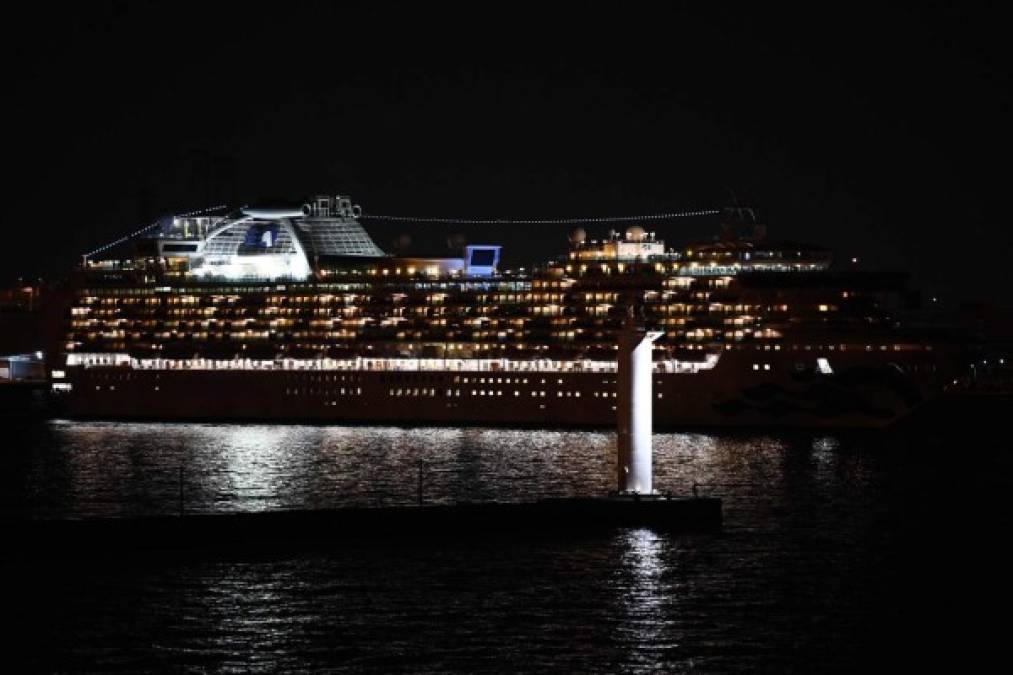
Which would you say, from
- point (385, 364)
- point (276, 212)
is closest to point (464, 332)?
point (385, 364)

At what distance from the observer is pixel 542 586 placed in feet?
119

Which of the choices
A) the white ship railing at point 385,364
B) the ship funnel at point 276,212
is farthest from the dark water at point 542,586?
the ship funnel at point 276,212

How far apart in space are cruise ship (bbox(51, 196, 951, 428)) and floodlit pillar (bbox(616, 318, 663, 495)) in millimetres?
31227

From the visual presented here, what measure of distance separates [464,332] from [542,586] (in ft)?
150

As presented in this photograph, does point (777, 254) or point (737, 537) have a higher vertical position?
point (777, 254)

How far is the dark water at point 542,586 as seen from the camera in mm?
31156

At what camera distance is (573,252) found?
8081cm

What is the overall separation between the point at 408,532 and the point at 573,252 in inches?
1603

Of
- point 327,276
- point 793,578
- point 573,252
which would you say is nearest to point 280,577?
point 793,578

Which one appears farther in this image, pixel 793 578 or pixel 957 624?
pixel 793 578

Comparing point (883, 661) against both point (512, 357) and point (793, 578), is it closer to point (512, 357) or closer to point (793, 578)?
point (793, 578)

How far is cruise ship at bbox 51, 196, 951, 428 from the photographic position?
7231 centimetres

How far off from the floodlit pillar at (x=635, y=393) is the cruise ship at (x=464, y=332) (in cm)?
3123

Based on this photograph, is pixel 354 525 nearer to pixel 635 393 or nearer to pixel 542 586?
pixel 542 586
